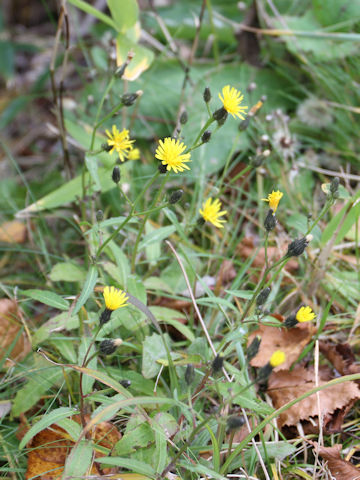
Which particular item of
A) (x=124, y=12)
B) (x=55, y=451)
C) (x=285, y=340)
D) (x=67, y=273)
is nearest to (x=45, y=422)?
(x=55, y=451)

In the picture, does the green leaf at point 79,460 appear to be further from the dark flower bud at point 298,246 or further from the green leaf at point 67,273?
the dark flower bud at point 298,246

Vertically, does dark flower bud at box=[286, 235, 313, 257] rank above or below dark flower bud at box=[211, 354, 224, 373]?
above

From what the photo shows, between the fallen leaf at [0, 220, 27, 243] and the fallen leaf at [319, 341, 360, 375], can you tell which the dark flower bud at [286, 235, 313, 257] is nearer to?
the fallen leaf at [319, 341, 360, 375]

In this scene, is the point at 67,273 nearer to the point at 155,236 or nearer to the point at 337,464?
the point at 155,236

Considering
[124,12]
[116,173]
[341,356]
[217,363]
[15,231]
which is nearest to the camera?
[217,363]

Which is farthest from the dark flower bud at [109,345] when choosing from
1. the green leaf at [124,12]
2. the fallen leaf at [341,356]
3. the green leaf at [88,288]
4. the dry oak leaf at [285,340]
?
the green leaf at [124,12]

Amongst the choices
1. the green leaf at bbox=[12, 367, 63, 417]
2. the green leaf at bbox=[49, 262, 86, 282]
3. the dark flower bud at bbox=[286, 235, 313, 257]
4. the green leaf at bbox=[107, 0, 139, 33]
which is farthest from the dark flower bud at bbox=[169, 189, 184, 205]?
the green leaf at bbox=[107, 0, 139, 33]

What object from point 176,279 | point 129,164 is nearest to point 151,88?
point 129,164
